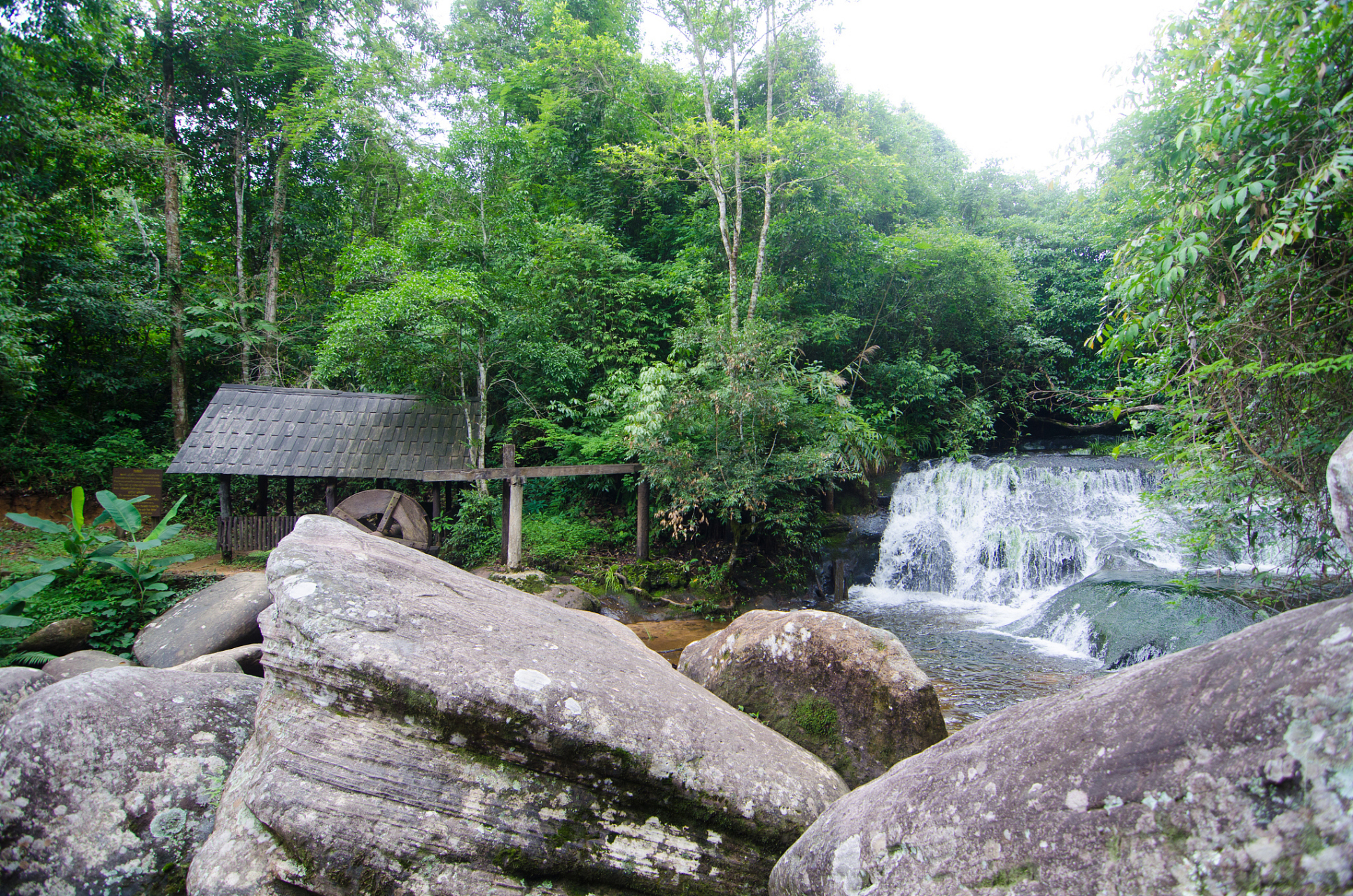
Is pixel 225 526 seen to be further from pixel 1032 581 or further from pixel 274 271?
pixel 1032 581

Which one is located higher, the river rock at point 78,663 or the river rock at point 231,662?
the river rock at point 231,662

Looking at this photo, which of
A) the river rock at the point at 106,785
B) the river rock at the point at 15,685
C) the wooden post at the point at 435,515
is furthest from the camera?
the wooden post at the point at 435,515

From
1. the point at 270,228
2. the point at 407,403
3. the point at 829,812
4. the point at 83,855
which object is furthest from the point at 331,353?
the point at 829,812

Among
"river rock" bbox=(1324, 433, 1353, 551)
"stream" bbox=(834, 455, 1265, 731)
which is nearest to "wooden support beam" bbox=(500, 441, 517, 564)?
Result: "stream" bbox=(834, 455, 1265, 731)

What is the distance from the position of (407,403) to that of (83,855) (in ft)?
32.1

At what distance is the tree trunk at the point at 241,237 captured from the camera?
15180mm

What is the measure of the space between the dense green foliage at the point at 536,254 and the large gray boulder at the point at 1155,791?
477cm

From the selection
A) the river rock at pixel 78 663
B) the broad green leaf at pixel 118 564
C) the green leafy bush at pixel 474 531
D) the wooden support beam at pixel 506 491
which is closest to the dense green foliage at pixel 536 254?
the green leafy bush at pixel 474 531

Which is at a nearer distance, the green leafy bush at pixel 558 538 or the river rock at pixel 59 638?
the river rock at pixel 59 638

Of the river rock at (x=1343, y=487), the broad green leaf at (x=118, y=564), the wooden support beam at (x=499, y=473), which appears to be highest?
the river rock at (x=1343, y=487)

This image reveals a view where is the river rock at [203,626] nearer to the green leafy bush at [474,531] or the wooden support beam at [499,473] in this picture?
the wooden support beam at [499,473]

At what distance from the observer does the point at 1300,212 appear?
3.02 m

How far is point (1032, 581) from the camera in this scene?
33.5 ft

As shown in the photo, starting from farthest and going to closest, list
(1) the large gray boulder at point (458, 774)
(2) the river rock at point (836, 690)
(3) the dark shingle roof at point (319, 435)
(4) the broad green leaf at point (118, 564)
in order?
(3) the dark shingle roof at point (319, 435) → (4) the broad green leaf at point (118, 564) → (2) the river rock at point (836, 690) → (1) the large gray boulder at point (458, 774)
